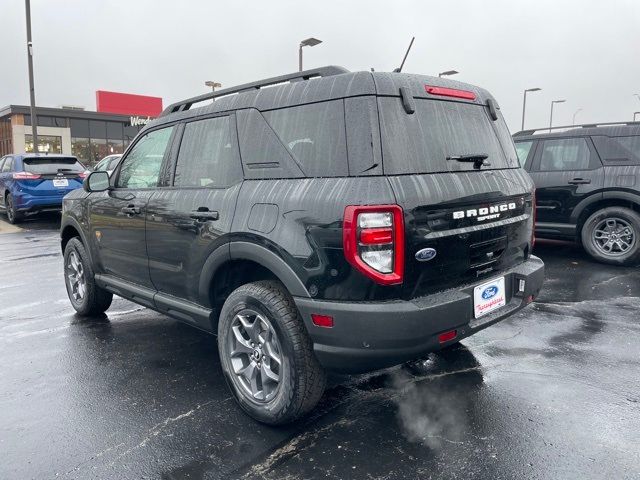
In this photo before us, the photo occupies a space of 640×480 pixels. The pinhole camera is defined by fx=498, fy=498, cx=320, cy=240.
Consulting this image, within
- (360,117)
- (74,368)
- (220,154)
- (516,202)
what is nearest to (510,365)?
(516,202)

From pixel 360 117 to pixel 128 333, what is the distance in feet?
10.1

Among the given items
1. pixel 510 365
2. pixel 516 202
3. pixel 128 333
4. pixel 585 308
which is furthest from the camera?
pixel 585 308

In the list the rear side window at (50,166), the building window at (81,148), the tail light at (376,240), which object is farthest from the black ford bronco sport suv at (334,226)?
the building window at (81,148)

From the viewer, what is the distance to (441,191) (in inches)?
98.4

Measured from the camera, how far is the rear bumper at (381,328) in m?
2.31

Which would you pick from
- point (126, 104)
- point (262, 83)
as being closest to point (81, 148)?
point (126, 104)

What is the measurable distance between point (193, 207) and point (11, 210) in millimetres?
10945

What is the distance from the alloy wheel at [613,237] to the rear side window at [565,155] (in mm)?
800

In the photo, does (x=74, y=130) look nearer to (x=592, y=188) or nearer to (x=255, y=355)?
(x=592, y=188)

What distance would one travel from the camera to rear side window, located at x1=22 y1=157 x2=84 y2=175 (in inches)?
455

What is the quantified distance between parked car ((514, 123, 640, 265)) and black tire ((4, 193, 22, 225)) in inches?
437

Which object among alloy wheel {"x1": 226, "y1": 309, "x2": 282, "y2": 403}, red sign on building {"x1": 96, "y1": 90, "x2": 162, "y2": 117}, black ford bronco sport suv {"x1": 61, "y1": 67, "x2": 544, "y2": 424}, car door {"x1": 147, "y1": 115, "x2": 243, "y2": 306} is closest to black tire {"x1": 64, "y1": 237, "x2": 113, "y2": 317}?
car door {"x1": 147, "y1": 115, "x2": 243, "y2": 306}

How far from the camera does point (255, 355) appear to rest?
2846mm

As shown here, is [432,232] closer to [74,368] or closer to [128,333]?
[74,368]
